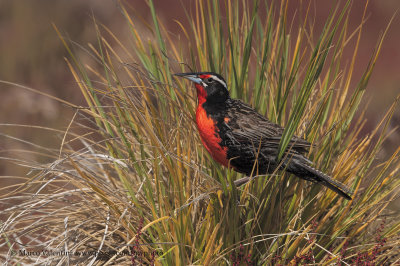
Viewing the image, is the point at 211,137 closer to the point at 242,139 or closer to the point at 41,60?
the point at 242,139

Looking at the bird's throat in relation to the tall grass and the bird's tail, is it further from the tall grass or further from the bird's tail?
the bird's tail

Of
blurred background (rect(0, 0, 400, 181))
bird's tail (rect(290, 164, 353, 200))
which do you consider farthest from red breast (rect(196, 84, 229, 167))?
blurred background (rect(0, 0, 400, 181))

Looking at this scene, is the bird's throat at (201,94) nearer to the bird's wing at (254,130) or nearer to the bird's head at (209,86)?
the bird's head at (209,86)

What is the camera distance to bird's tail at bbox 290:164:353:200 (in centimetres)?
256

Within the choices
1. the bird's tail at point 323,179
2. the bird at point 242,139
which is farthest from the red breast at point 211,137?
the bird's tail at point 323,179

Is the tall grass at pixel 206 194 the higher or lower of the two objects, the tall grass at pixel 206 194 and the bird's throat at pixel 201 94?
Answer: the lower

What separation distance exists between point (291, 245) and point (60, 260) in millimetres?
1047

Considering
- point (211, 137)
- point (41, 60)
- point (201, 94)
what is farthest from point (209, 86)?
point (41, 60)

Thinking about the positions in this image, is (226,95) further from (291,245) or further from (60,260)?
(60,260)

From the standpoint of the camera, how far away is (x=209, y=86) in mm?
2721

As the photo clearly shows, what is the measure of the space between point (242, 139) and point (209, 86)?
292mm

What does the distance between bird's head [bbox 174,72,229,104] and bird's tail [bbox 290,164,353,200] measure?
0.51 m

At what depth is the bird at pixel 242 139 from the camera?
8.53 ft

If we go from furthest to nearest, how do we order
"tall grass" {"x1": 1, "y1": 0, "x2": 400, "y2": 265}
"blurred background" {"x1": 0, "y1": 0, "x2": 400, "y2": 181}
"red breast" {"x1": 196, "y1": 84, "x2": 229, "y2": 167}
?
"blurred background" {"x1": 0, "y1": 0, "x2": 400, "y2": 181}
"red breast" {"x1": 196, "y1": 84, "x2": 229, "y2": 167}
"tall grass" {"x1": 1, "y1": 0, "x2": 400, "y2": 265}
